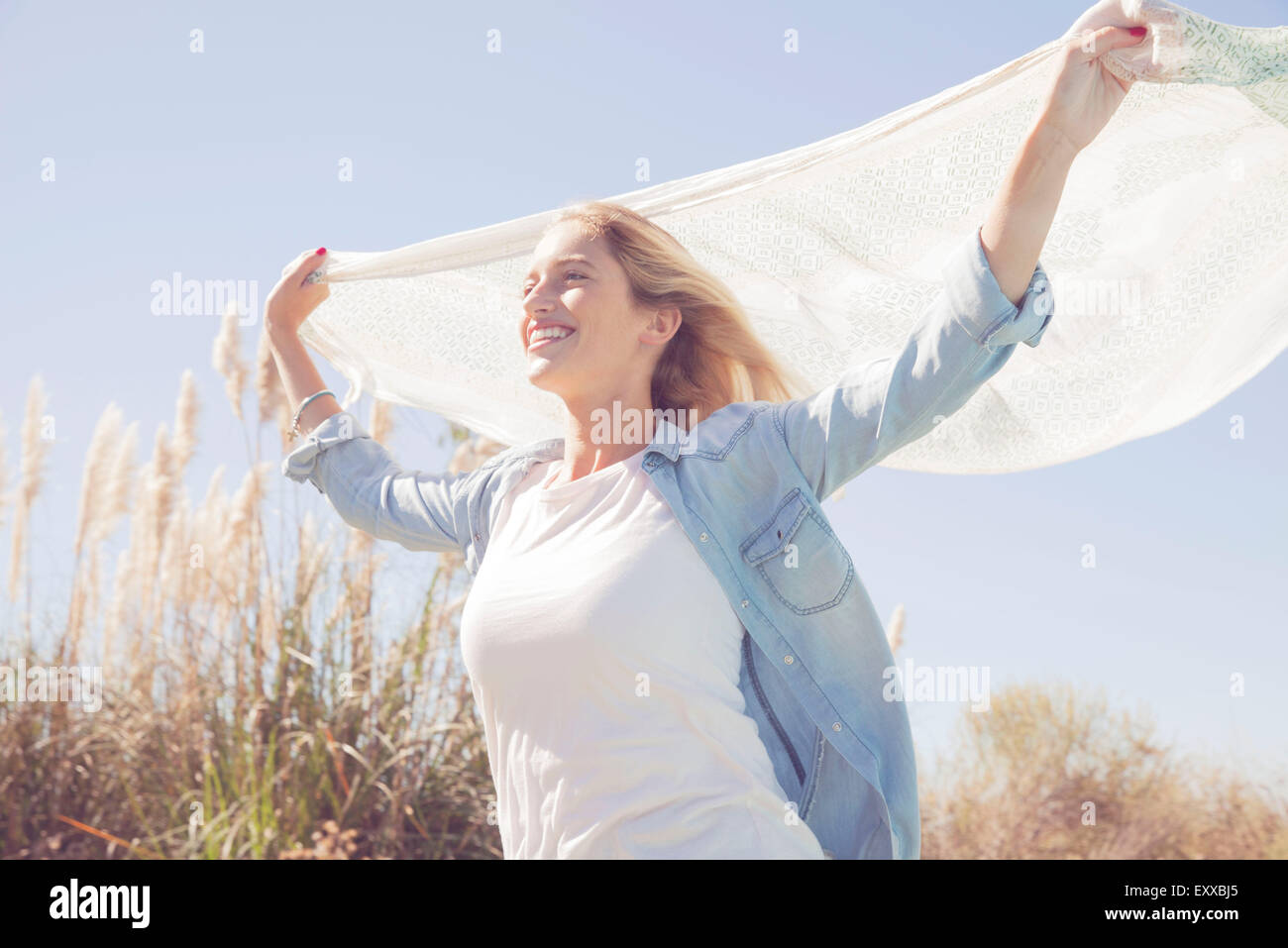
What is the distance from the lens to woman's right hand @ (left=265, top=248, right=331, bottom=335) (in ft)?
8.21

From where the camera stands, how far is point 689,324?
6.94ft

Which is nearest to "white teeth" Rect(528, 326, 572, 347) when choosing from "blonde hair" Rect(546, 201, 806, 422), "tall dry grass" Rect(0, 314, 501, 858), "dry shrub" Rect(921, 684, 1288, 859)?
"blonde hair" Rect(546, 201, 806, 422)

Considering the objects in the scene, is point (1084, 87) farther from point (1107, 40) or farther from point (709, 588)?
point (709, 588)

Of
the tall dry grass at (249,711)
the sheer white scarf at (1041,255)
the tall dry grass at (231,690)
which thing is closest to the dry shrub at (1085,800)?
the tall dry grass at (231,690)

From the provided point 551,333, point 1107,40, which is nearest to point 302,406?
point 551,333

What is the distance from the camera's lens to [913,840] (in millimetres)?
1657

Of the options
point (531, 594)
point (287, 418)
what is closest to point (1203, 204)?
point (531, 594)

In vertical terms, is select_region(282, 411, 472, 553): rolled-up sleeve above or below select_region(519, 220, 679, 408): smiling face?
below

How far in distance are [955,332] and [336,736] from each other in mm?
3190

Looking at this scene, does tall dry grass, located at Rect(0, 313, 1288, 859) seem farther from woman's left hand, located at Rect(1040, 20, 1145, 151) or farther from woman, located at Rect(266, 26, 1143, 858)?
woman's left hand, located at Rect(1040, 20, 1145, 151)

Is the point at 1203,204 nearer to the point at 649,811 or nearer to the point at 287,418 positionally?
the point at 649,811

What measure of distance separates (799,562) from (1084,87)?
77 cm

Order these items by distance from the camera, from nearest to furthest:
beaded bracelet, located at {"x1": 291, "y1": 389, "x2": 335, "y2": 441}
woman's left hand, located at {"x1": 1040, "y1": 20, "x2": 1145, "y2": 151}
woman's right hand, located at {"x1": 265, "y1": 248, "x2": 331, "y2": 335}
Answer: woman's left hand, located at {"x1": 1040, "y1": 20, "x2": 1145, "y2": 151}
beaded bracelet, located at {"x1": 291, "y1": 389, "x2": 335, "y2": 441}
woman's right hand, located at {"x1": 265, "y1": 248, "x2": 331, "y2": 335}

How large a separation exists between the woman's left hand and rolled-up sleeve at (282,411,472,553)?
124cm
